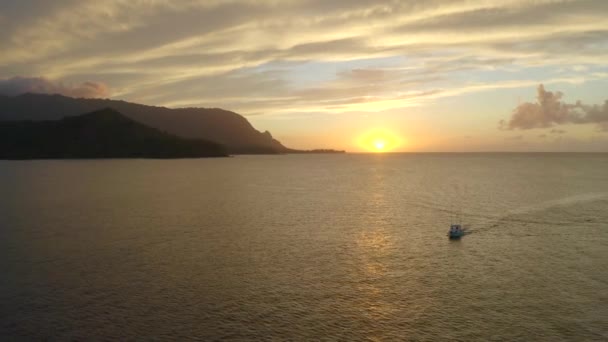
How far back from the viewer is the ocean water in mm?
38844

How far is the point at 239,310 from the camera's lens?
138 feet

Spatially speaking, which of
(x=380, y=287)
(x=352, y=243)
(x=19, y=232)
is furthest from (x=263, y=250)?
(x=19, y=232)

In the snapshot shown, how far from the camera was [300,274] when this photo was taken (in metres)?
53.3

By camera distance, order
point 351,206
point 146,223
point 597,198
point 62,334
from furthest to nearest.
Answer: point 597,198 → point 351,206 → point 146,223 → point 62,334

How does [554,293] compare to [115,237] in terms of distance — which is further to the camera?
[115,237]

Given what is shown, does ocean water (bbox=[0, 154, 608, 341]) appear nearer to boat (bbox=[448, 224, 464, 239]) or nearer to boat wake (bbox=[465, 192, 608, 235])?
boat wake (bbox=[465, 192, 608, 235])

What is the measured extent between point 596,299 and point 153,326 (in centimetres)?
4349

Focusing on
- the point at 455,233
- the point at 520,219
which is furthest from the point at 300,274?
the point at 520,219

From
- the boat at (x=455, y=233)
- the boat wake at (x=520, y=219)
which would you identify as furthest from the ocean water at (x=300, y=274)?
the boat at (x=455, y=233)

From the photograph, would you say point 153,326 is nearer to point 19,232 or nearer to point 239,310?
point 239,310

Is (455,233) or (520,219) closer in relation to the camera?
(455,233)

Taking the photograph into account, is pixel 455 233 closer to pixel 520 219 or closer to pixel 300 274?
pixel 520 219

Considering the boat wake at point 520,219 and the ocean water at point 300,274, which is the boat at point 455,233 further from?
the boat wake at point 520,219

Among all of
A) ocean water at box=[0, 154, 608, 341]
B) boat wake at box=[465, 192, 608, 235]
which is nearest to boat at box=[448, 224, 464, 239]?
ocean water at box=[0, 154, 608, 341]
